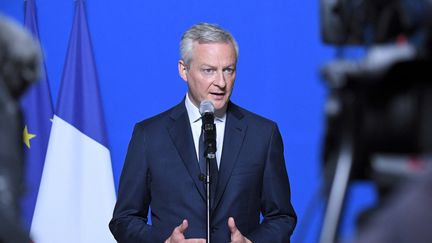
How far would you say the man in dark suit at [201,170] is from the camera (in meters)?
2.71

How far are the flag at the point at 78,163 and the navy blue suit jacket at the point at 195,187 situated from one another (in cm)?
91

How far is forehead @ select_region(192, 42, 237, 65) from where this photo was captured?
9.20 ft

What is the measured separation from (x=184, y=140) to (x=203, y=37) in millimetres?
374

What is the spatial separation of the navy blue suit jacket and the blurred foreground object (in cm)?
178

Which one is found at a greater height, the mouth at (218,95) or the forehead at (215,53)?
the forehead at (215,53)

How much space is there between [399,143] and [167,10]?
3.07 metres

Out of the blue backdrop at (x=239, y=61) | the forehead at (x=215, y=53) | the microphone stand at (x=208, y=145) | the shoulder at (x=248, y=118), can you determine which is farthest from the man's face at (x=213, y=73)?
the blue backdrop at (x=239, y=61)


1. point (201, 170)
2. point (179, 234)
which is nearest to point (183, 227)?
point (179, 234)

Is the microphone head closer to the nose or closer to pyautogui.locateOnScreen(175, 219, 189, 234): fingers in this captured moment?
pyautogui.locateOnScreen(175, 219, 189, 234): fingers

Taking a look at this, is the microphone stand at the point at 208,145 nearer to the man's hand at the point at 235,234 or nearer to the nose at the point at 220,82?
the man's hand at the point at 235,234

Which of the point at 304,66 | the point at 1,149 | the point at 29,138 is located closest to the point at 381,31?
the point at 1,149

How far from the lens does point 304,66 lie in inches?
147

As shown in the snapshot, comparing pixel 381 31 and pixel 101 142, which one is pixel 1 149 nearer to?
pixel 381 31

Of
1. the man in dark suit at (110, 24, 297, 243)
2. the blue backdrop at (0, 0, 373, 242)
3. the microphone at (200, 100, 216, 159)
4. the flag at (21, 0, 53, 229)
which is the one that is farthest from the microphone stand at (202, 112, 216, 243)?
the flag at (21, 0, 53, 229)
